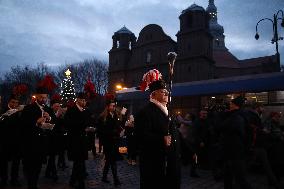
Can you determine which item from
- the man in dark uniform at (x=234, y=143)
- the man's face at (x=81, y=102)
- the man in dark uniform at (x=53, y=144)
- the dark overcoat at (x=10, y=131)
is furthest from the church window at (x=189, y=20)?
the man in dark uniform at (x=234, y=143)

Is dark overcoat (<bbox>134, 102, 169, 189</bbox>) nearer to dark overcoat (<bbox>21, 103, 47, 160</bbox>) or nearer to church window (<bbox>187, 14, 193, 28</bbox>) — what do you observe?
dark overcoat (<bbox>21, 103, 47, 160</bbox>)

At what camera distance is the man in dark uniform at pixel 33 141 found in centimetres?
674

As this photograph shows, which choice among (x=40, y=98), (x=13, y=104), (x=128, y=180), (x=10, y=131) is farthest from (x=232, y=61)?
(x=40, y=98)

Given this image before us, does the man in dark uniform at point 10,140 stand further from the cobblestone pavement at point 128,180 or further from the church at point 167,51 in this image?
the church at point 167,51

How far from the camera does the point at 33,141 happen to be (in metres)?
6.81

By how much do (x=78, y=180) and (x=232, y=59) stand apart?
79.1 meters

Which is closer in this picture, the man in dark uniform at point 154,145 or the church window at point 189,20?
the man in dark uniform at point 154,145

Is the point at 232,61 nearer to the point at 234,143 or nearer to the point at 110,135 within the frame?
the point at 110,135

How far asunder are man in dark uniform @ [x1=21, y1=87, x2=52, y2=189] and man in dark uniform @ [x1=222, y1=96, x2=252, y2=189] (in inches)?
153

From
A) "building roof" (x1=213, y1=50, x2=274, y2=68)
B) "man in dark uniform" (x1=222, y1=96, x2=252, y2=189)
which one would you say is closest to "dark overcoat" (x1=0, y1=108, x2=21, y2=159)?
"man in dark uniform" (x1=222, y1=96, x2=252, y2=189)

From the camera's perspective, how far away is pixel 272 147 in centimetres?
991

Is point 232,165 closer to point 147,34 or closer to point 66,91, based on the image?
point 66,91

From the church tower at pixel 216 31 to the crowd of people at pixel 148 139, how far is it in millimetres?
91776

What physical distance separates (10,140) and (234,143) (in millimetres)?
6154
